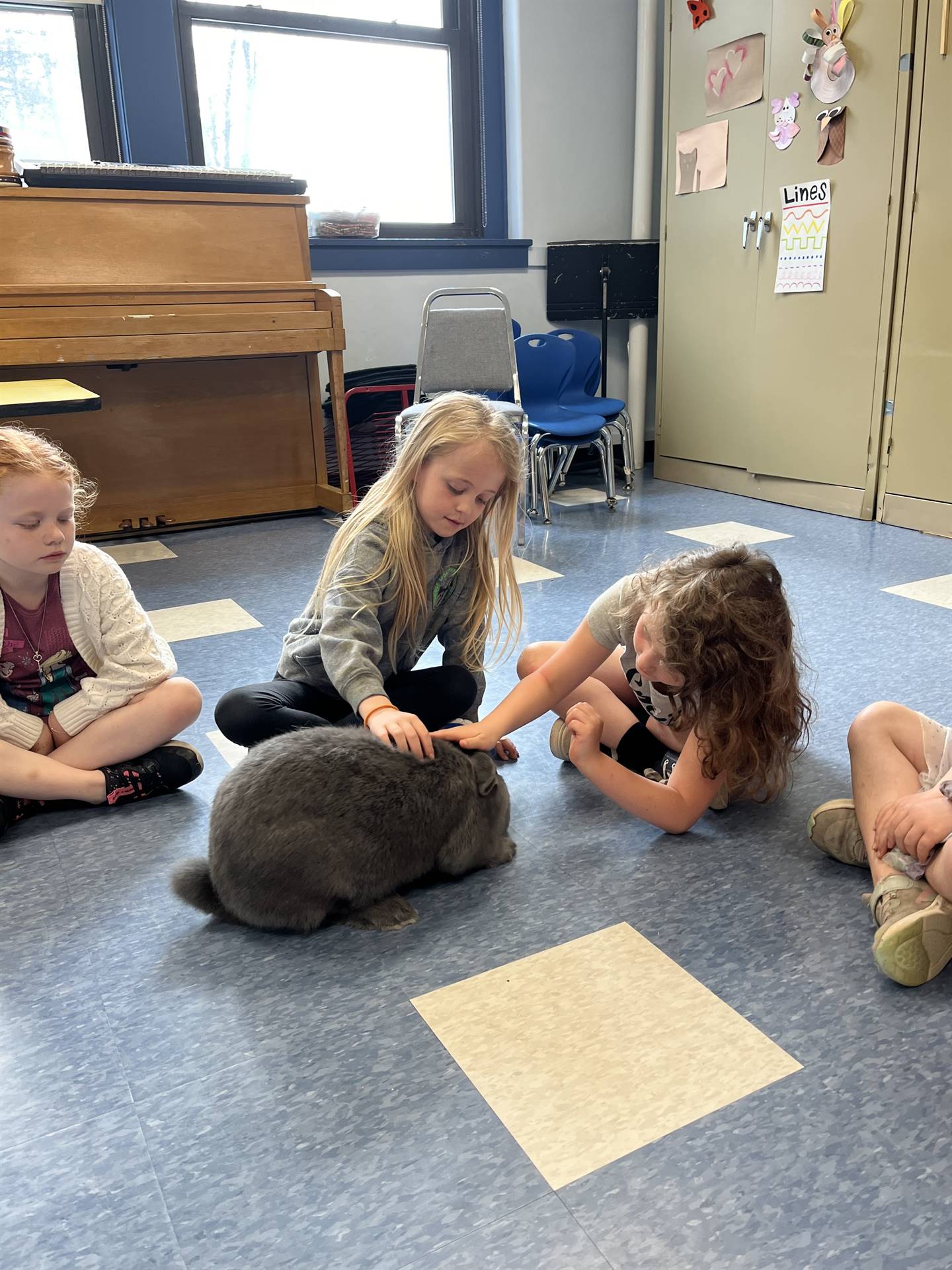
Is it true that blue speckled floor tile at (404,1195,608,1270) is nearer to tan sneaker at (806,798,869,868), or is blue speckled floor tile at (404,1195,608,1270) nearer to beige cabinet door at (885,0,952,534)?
tan sneaker at (806,798,869,868)

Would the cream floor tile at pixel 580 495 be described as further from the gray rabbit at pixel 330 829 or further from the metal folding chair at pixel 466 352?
the gray rabbit at pixel 330 829

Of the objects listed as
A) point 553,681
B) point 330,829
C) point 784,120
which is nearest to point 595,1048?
point 330,829

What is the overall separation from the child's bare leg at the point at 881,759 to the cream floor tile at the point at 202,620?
1.34 m

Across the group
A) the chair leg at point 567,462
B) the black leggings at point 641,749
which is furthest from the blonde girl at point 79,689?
the chair leg at point 567,462

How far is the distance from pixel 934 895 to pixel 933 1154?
29cm

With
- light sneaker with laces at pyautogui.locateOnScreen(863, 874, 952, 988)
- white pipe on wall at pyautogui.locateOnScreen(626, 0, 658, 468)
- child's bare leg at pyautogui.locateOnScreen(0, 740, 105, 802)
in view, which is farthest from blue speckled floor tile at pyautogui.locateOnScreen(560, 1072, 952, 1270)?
white pipe on wall at pyautogui.locateOnScreen(626, 0, 658, 468)

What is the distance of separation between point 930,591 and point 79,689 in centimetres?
187

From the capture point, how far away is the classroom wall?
12.2ft

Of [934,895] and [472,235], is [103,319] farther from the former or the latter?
[934,895]

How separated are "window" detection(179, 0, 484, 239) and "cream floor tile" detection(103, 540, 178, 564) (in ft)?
5.01

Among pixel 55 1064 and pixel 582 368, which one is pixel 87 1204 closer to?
pixel 55 1064

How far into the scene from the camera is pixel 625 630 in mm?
1201

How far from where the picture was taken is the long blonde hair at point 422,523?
4.06 feet

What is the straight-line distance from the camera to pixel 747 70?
3225 mm
